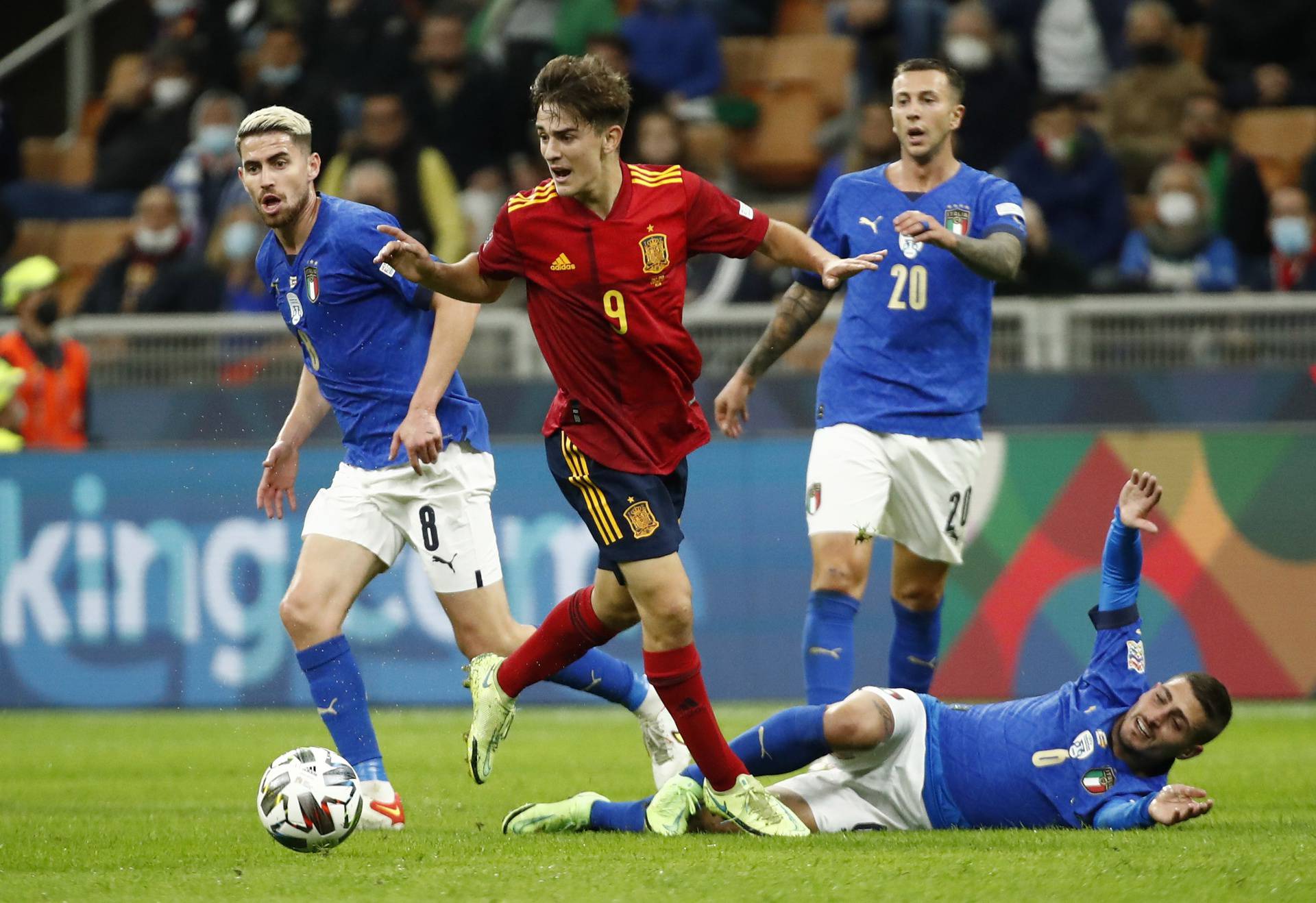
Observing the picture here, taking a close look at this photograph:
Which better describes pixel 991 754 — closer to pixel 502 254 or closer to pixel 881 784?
pixel 881 784

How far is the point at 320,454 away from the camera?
36.0ft

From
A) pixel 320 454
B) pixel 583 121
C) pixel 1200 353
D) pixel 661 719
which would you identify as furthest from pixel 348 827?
pixel 1200 353

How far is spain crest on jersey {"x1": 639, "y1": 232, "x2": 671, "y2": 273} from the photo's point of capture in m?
5.89

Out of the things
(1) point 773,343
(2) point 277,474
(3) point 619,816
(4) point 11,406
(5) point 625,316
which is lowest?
(3) point 619,816

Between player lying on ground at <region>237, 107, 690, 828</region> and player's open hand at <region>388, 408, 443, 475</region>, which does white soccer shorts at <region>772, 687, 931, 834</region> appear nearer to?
player lying on ground at <region>237, 107, 690, 828</region>

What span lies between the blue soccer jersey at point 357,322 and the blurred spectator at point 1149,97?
26.8ft

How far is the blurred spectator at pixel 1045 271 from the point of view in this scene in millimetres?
11914

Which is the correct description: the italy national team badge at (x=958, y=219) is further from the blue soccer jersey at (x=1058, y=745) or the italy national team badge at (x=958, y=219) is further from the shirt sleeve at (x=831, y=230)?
the blue soccer jersey at (x=1058, y=745)

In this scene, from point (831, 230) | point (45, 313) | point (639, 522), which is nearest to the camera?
point (639, 522)

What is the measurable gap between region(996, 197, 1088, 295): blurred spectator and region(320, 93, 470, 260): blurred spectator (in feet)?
12.2

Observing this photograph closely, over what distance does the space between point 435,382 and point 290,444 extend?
0.93 metres

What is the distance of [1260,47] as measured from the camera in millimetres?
14008

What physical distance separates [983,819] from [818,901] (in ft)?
5.04

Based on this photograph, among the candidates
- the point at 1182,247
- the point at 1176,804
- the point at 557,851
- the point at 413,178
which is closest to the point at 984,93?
the point at 1182,247
